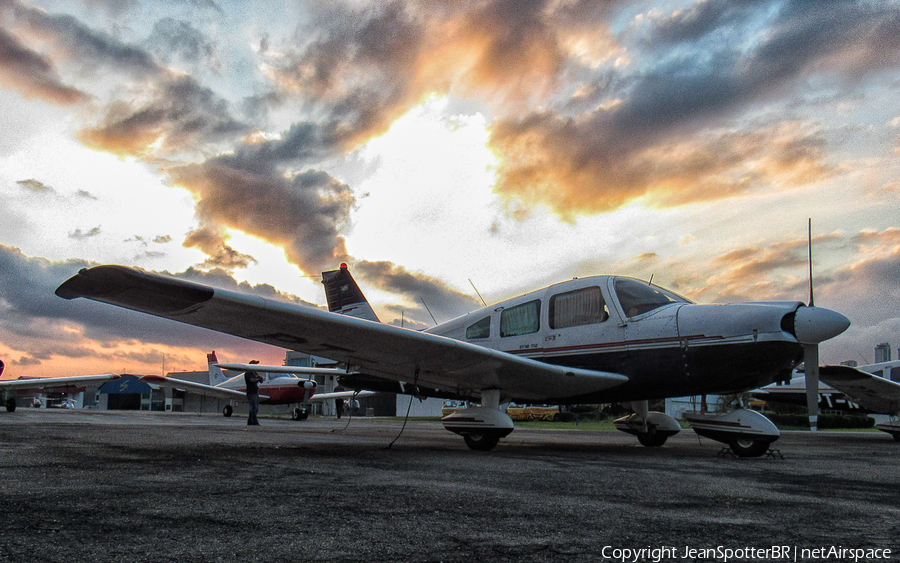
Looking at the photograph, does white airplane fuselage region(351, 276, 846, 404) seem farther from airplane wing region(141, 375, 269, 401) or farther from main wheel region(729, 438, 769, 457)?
airplane wing region(141, 375, 269, 401)

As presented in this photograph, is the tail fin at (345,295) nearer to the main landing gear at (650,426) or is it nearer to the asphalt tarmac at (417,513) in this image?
the main landing gear at (650,426)

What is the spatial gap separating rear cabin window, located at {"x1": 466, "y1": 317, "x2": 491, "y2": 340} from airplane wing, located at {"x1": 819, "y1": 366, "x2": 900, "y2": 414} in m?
9.16

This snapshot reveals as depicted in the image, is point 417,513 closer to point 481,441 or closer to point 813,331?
point 481,441

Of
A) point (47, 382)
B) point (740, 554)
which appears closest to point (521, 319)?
point (740, 554)

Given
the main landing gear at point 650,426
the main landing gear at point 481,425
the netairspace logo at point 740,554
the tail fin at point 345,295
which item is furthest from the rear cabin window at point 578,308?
the netairspace logo at point 740,554

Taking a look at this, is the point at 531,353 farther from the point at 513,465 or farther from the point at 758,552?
the point at 758,552

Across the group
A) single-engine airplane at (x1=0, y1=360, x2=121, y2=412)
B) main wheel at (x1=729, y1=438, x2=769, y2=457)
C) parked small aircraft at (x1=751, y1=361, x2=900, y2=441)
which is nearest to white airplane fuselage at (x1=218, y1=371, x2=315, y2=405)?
single-engine airplane at (x1=0, y1=360, x2=121, y2=412)

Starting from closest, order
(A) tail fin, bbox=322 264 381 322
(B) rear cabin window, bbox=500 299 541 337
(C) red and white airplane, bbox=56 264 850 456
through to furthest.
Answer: (C) red and white airplane, bbox=56 264 850 456
(B) rear cabin window, bbox=500 299 541 337
(A) tail fin, bbox=322 264 381 322

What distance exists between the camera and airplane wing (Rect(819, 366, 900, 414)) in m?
12.9

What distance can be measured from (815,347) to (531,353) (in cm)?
336

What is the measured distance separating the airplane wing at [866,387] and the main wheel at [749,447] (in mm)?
8157

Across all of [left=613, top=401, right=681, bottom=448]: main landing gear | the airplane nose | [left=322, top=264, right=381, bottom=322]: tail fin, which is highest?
[left=322, top=264, right=381, bottom=322]: tail fin

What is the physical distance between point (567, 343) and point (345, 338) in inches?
119

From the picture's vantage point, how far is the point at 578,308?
305 inches
